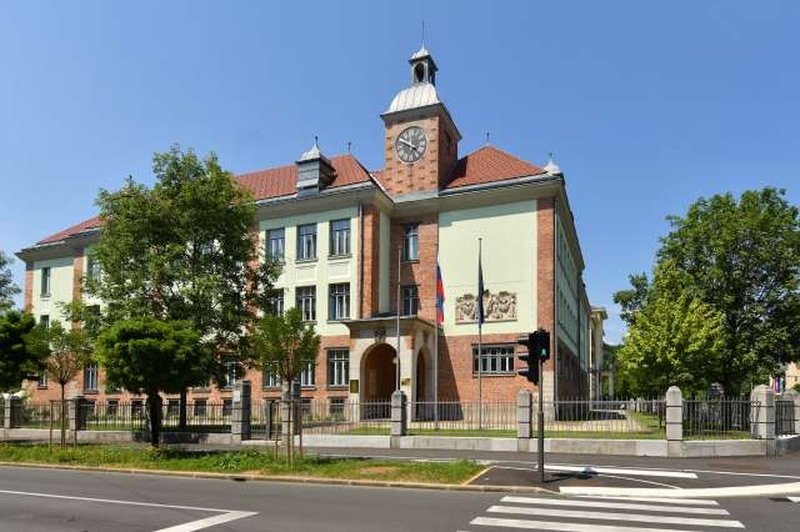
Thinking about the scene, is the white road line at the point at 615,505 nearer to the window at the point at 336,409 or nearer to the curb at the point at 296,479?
the curb at the point at 296,479

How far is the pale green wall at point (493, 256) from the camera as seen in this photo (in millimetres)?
34719

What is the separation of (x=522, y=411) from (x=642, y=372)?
28.3ft

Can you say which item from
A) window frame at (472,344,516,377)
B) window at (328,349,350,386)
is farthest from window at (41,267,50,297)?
window frame at (472,344,516,377)

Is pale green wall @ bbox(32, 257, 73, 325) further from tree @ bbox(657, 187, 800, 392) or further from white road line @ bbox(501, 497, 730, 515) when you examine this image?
white road line @ bbox(501, 497, 730, 515)

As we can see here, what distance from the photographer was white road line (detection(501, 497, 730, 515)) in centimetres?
1099

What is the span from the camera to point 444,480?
45.1 feet

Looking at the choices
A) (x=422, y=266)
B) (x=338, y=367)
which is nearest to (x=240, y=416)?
(x=338, y=367)

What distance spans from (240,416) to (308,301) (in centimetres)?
1484

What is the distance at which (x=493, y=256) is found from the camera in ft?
117

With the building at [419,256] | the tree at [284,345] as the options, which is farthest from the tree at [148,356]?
the building at [419,256]

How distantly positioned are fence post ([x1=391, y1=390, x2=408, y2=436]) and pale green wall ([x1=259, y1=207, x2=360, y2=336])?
13.8 meters

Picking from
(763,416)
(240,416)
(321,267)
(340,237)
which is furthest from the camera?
(321,267)

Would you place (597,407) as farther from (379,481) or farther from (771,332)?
(379,481)

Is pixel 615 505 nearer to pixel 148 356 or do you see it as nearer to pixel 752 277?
pixel 148 356
